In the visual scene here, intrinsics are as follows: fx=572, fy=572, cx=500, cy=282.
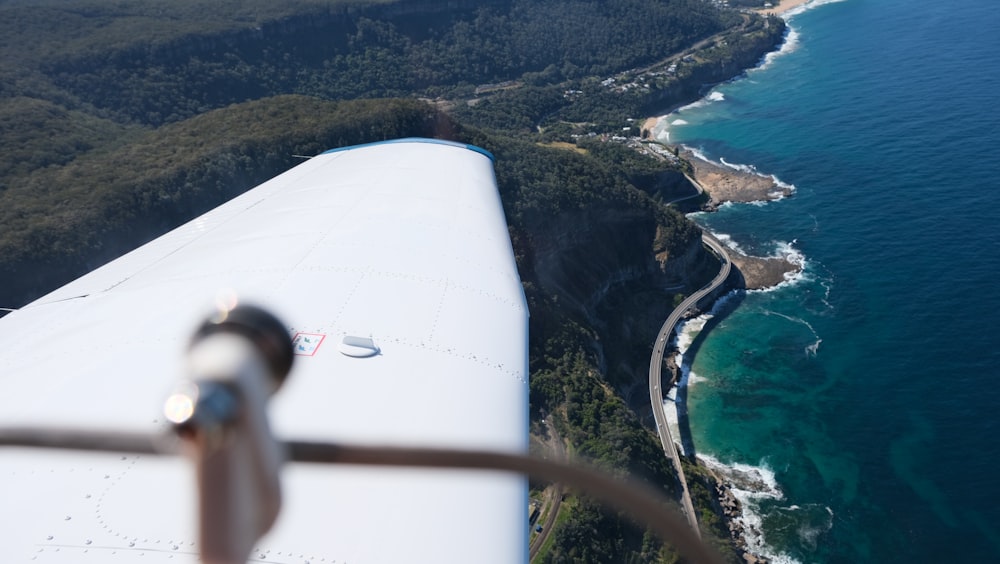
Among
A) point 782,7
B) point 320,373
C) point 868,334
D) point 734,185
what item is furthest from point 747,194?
point 782,7

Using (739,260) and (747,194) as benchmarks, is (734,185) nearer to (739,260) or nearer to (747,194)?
(747,194)

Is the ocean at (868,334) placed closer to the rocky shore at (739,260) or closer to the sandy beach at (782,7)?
the rocky shore at (739,260)

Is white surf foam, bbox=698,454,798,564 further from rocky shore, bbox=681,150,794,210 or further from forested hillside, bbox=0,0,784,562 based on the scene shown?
rocky shore, bbox=681,150,794,210

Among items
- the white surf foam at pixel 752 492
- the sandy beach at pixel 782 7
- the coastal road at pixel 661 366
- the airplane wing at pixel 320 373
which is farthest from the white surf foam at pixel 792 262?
the sandy beach at pixel 782 7

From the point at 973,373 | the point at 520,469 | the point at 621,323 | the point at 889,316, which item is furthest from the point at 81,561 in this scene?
the point at 889,316

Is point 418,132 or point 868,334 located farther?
point 418,132

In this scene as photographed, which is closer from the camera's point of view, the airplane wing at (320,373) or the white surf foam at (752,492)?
the airplane wing at (320,373)

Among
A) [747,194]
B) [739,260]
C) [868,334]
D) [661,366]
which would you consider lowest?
[661,366]
